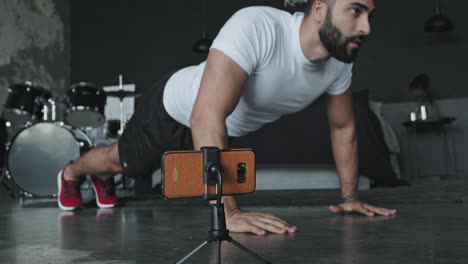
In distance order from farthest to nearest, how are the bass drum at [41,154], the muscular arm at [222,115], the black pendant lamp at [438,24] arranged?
the black pendant lamp at [438,24]
the bass drum at [41,154]
the muscular arm at [222,115]

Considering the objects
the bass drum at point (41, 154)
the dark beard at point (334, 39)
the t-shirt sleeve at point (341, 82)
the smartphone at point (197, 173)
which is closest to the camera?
the smartphone at point (197, 173)

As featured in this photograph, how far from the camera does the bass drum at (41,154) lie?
4086mm

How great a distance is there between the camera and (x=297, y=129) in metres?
4.15

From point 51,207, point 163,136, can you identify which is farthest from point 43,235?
point 51,207

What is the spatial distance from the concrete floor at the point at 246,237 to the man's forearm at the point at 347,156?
12 centimetres

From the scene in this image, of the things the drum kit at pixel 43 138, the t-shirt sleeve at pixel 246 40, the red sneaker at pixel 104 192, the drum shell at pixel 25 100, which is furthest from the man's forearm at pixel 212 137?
the drum shell at pixel 25 100

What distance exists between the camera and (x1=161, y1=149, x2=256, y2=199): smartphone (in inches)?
35.8

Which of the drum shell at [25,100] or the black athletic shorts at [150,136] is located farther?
the drum shell at [25,100]

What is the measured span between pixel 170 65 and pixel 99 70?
3.22 feet

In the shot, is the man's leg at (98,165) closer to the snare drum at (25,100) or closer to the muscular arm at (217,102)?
the muscular arm at (217,102)

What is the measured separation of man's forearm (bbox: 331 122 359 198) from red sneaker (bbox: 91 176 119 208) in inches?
46.5

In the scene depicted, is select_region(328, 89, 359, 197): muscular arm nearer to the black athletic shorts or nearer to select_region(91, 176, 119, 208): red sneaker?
the black athletic shorts

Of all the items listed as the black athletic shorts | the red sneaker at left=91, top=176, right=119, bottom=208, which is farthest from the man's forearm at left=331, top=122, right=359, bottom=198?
the red sneaker at left=91, top=176, right=119, bottom=208

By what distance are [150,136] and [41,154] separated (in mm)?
2108
